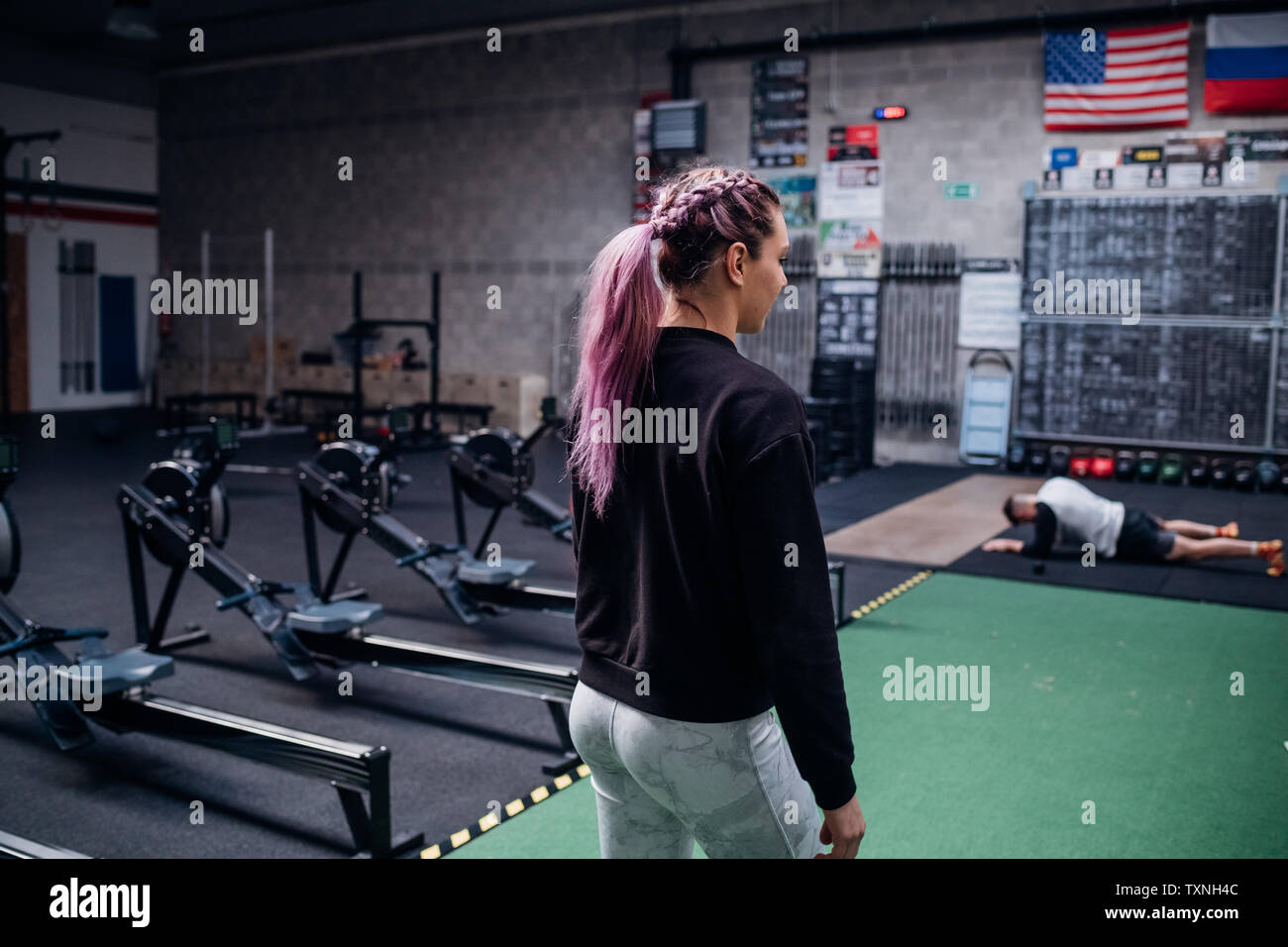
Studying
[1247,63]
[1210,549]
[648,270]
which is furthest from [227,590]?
[1247,63]

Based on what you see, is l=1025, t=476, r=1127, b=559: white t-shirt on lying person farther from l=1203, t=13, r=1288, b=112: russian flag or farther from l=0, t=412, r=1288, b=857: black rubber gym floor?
l=1203, t=13, r=1288, b=112: russian flag

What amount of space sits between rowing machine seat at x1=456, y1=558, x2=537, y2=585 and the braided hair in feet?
11.4

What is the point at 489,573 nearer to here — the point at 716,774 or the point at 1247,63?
the point at 716,774

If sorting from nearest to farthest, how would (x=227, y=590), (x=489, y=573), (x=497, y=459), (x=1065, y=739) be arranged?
(x=1065, y=739), (x=227, y=590), (x=489, y=573), (x=497, y=459)

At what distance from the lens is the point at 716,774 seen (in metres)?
1.45

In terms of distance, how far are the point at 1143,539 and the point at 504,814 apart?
4275mm

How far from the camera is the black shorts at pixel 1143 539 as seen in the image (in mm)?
6039

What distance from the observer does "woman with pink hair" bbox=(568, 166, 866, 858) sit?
1389 millimetres

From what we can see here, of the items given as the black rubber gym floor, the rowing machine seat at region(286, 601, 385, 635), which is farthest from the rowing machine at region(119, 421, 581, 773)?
the black rubber gym floor

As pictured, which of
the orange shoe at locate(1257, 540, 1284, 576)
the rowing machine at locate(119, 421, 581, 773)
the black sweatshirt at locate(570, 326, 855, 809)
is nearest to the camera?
the black sweatshirt at locate(570, 326, 855, 809)
